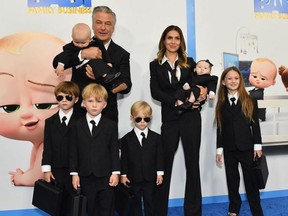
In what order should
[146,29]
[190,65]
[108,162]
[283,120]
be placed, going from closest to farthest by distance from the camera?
[108,162] < [190,65] < [146,29] < [283,120]

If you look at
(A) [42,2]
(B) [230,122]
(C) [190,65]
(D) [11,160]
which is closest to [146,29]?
(C) [190,65]

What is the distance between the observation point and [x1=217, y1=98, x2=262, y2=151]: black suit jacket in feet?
9.68

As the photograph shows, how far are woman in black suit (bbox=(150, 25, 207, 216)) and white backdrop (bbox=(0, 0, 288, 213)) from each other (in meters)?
0.51

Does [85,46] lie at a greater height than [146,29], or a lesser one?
lesser

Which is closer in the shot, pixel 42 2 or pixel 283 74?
pixel 42 2

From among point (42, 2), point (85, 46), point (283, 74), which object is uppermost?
point (42, 2)

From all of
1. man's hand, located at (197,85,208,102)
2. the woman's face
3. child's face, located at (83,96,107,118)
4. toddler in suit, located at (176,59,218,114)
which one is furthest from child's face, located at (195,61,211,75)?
child's face, located at (83,96,107,118)

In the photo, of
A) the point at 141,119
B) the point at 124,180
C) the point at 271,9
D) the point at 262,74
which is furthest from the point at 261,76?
the point at 124,180

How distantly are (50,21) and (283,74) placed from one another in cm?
242

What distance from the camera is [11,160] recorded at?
10.6ft

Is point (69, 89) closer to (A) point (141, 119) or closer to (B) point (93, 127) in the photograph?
(B) point (93, 127)

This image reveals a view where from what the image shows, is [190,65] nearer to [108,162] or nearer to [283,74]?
[108,162]

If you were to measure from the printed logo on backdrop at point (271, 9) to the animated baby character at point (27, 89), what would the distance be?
203 cm

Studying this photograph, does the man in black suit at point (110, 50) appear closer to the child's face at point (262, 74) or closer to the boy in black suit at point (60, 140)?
the boy in black suit at point (60, 140)
